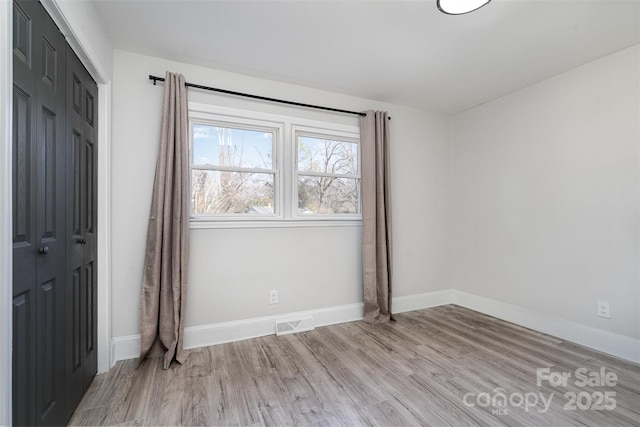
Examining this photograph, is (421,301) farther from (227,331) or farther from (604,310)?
(227,331)

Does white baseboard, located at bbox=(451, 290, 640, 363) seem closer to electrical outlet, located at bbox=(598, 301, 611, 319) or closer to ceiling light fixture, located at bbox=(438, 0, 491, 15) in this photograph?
electrical outlet, located at bbox=(598, 301, 611, 319)

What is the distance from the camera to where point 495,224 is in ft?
10.8

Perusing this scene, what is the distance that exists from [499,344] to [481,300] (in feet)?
3.15

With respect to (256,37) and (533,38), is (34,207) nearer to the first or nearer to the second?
(256,37)

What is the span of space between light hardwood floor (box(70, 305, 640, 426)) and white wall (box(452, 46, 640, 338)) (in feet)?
1.75

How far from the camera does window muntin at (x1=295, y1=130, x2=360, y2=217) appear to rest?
3010mm

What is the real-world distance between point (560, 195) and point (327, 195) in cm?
228

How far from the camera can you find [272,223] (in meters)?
2.79

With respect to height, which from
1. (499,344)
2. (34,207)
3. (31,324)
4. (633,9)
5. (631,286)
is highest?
(633,9)

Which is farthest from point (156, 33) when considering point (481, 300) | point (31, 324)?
point (481, 300)

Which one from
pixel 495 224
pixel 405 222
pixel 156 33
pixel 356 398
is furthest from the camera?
pixel 405 222

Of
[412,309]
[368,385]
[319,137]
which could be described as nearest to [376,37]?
[319,137]

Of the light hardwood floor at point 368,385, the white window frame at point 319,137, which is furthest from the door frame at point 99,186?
the white window frame at point 319,137

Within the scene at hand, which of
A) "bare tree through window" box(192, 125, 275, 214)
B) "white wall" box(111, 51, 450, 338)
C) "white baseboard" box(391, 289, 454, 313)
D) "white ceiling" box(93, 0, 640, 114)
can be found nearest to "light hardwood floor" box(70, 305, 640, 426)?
"white wall" box(111, 51, 450, 338)
